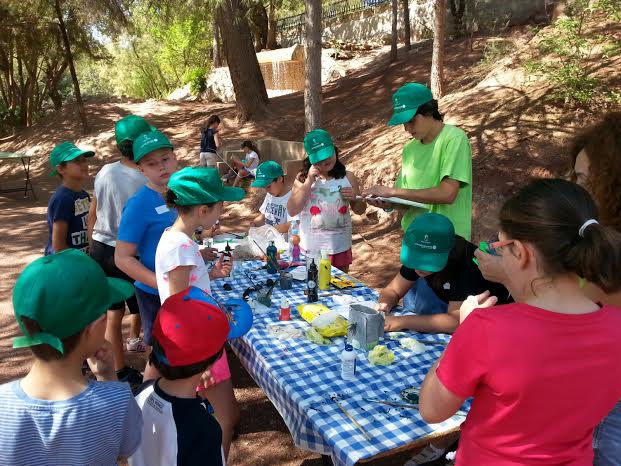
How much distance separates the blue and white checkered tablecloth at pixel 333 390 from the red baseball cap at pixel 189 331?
569mm

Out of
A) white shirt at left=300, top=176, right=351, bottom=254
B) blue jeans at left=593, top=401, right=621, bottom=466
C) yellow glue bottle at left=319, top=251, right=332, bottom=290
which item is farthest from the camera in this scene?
white shirt at left=300, top=176, right=351, bottom=254

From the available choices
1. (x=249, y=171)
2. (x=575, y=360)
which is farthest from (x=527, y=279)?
(x=249, y=171)

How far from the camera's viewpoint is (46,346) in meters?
1.43

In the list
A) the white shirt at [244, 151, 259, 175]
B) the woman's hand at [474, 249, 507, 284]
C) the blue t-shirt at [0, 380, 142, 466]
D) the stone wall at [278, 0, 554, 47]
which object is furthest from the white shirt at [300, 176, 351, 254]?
the stone wall at [278, 0, 554, 47]

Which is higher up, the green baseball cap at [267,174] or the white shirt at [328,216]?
the green baseball cap at [267,174]

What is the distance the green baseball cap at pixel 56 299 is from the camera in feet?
4.57

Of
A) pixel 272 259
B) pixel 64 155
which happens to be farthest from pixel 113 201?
pixel 272 259

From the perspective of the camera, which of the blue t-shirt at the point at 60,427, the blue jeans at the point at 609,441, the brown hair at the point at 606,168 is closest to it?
the blue t-shirt at the point at 60,427

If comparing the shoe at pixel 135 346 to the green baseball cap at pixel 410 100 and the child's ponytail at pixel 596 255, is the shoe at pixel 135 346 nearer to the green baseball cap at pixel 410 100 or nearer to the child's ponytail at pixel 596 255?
the green baseball cap at pixel 410 100

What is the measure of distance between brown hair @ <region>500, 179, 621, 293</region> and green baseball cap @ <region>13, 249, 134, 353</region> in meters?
1.32

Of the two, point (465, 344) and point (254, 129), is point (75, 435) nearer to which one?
point (465, 344)

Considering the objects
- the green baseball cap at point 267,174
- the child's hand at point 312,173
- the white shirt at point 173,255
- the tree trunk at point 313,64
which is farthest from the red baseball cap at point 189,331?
the tree trunk at point 313,64

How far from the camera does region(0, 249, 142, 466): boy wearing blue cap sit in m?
1.38

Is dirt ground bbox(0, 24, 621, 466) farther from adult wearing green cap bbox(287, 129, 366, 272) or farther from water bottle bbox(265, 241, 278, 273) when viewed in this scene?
adult wearing green cap bbox(287, 129, 366, 272)
